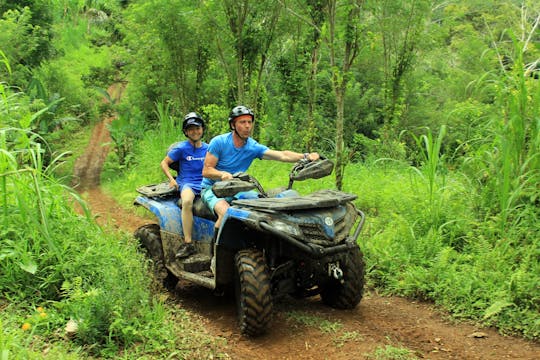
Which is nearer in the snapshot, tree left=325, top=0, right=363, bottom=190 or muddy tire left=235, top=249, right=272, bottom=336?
muddy tire left=235, top=249, right=272, bottom=336

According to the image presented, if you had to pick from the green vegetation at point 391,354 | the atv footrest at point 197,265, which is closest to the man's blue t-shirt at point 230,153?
the atv footrest at point 197,265

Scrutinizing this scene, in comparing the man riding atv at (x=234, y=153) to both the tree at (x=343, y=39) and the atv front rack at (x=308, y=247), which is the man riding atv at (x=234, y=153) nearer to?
the atv front rack at (x=308, y=247)

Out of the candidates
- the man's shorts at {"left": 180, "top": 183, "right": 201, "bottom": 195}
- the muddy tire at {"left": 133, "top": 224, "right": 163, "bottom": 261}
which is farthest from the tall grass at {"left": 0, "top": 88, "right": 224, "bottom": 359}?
the man's shorts at {"left": 180, "top": 183, "right": 201, "bottom": 195}

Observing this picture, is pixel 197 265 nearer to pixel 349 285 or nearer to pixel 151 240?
pixel 151 240

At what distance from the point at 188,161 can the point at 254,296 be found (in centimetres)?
234

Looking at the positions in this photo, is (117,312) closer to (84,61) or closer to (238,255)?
(238,255)

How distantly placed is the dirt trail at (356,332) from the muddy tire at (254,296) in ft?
0.52

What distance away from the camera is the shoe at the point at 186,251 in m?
5.46

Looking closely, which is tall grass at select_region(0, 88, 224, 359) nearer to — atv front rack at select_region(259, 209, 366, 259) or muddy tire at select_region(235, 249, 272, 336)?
muddy tire at select_region(235, 249, 272, 336)

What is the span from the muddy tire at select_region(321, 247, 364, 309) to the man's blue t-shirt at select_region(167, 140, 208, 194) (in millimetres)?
2043

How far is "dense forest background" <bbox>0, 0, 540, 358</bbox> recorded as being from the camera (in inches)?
188

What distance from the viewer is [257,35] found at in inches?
423

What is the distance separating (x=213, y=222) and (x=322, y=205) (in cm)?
138

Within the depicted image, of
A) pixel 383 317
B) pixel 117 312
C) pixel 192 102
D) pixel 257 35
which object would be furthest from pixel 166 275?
pixel 192 102
